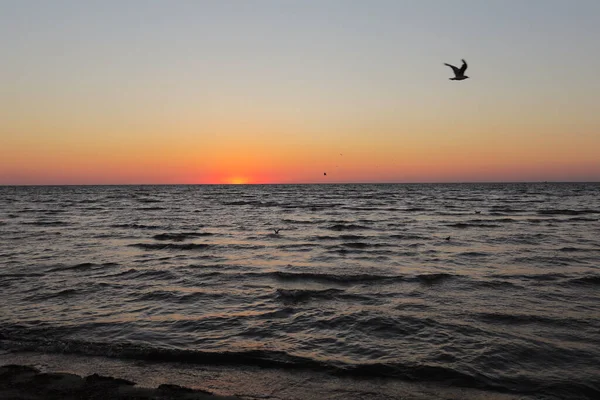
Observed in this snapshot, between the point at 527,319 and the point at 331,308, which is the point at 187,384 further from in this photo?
the point at 527,319

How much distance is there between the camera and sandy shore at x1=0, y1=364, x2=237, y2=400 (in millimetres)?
5207

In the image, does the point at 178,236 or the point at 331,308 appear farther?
the point at 178,236

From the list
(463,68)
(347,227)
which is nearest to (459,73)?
(463,68)

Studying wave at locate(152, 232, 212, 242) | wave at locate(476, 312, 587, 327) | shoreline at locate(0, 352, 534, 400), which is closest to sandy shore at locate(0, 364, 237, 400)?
shoreline at locate(0, 352, 534, 400)

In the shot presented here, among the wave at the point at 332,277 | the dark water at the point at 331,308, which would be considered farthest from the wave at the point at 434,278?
the wave at the point at 332,277

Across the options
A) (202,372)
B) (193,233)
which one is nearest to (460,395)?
(202,372)

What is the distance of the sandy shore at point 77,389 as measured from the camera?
5.21m

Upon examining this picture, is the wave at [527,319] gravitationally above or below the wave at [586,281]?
below

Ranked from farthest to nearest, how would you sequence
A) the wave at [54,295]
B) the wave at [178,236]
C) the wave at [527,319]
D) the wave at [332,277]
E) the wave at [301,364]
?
the wave at [178,236]
the wave at [332,277]
the wave at [54,295]
the wave at [527,319]
the wave at [301,364]

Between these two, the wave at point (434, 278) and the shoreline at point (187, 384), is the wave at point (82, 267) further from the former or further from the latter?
the wave at point (434, 278)

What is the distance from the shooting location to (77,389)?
539cm

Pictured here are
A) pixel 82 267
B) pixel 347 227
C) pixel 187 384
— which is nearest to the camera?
pixel 187 384

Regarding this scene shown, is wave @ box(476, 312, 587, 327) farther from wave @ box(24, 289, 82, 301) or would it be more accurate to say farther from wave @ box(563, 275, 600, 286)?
wave @ box(24, 289, 82, 301)

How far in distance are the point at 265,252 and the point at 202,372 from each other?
11.6 meters
